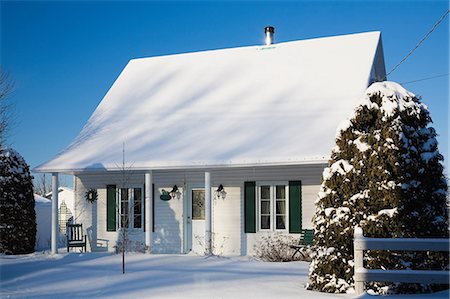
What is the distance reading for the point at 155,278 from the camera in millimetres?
10695

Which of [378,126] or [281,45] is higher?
[281,45]

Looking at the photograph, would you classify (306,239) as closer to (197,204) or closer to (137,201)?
(197,204)

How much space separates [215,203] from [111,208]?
3546 millimetres

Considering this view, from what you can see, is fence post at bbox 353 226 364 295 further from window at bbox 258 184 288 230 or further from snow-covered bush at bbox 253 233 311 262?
window at bbox 258 184 288 230

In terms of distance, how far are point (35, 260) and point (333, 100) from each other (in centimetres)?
932

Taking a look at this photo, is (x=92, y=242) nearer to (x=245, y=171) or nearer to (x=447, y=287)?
(x=245, y=171)

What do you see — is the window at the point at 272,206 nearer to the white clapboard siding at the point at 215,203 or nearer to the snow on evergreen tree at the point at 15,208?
the white clapboard siding at the point at 215,203

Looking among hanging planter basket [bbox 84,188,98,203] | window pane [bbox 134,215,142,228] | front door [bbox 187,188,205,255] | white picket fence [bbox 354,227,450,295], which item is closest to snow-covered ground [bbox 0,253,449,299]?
white picket fence [bbox 354,227,450,295]

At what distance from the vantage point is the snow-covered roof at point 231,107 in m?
14.8

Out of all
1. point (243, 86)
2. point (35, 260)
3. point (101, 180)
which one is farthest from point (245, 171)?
point (35, 260)

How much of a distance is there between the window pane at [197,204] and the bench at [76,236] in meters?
3.73

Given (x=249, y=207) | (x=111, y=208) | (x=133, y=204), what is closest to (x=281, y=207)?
→ (x=249, y=207)

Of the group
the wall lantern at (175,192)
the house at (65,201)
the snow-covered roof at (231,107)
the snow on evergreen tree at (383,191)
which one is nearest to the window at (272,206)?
the snow-covered roof at (231,107)

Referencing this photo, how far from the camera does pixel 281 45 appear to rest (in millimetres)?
18922
